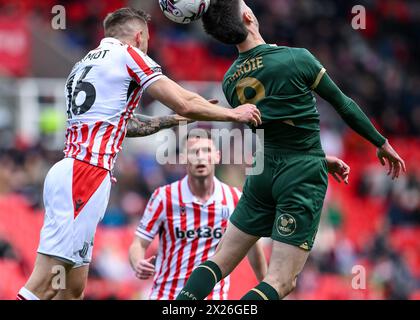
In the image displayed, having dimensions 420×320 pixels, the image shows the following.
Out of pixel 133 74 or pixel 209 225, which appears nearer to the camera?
pixel 133 74

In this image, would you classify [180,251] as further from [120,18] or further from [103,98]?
[120,18]

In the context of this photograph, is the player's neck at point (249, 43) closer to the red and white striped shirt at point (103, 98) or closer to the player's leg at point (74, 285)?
the red and white striped shirt at point (103, 98)

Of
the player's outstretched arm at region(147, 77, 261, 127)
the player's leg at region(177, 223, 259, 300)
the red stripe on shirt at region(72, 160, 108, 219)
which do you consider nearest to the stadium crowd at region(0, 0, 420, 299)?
the player's leg at region(177, 223, 259, 300)

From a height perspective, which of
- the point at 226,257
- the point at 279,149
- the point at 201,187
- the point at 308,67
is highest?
the point at 308,67

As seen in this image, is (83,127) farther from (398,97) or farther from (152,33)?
(398,97)

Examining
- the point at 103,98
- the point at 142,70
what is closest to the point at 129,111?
the point at 103,98

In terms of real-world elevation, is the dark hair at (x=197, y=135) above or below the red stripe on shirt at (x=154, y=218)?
above

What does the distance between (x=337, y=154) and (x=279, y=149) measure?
10.6 metres

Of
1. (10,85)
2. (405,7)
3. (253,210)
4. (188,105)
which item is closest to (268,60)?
(188,105)

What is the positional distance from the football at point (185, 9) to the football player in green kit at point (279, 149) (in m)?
0.06

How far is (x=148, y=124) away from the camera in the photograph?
666 cm

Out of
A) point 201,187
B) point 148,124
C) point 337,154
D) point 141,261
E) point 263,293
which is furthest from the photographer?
point 337,154

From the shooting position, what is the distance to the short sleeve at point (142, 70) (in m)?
5.93

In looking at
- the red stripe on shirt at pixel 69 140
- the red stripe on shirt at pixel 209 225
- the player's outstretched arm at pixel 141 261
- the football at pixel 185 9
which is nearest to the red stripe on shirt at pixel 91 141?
the red stripe on shirt at pixel 69 140
